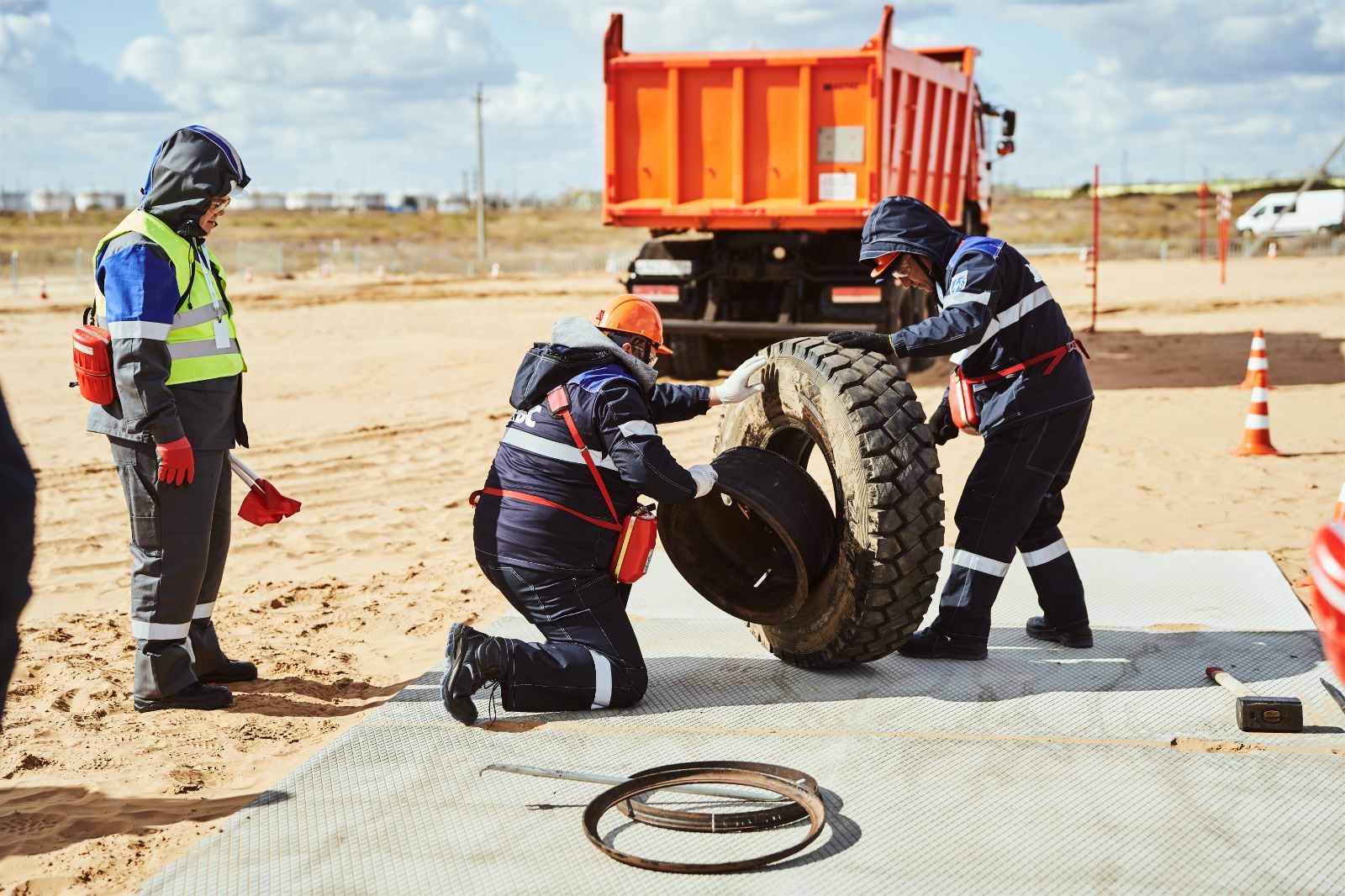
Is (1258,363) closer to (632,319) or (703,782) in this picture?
(632,319)

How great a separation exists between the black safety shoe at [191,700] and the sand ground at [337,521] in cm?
6

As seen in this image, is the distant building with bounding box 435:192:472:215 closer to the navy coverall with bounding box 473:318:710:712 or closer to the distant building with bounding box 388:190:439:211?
the distant building with bounding box 388:190:439:211

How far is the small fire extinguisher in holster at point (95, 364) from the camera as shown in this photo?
4.52 metres

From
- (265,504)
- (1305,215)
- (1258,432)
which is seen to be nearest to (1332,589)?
(265,504)

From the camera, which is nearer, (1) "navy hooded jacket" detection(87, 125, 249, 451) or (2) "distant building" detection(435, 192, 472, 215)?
(1) "navy hooded jacket" detection(87, 125, 249, 451)

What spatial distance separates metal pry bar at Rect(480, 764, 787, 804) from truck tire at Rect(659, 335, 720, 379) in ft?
30.1

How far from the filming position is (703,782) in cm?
390

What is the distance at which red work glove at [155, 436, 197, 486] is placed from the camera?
14.9ft

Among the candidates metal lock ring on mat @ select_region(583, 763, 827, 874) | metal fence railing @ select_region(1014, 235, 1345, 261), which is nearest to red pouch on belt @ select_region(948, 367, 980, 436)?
metal lock ring on mat @ select_region(583, 763, 827, 874)

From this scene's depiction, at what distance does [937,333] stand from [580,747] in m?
2.05

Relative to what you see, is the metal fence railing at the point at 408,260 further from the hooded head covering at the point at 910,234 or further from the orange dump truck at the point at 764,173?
the hooded head covering at the point at 910,234

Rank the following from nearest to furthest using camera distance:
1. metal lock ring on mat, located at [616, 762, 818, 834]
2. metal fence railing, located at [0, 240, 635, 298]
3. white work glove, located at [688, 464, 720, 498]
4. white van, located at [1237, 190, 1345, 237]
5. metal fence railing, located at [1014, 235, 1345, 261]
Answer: metal lock ring on mat, located at [616, 762, 818, 834] < white work glove, located at [688, 464, 720, 498] < metal fence railing, located at [0, 240, 635, 298] < metal fence railing, located at [1014, 235, 1345, 261] < white van, located at [1237, 190, 1345, 237]

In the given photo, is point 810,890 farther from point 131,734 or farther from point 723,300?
point 723,300

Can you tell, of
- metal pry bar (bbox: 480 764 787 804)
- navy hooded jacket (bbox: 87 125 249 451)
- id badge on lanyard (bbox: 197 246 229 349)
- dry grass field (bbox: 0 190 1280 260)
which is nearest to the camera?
metal pry bar (bbox: 480 764 787 804)
